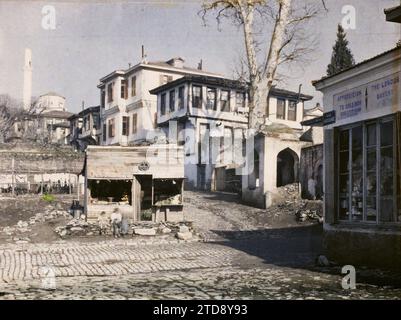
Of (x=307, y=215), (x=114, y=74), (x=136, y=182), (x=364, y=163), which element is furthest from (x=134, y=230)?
(x=114, y=74)

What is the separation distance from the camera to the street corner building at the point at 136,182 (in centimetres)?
2191

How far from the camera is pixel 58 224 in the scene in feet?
67.8

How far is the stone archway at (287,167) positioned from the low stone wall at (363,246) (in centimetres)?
1405

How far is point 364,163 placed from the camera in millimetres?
11133

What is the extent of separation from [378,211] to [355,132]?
6.57 ft

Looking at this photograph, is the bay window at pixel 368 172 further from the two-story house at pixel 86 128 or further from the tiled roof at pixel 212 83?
the two-story house at pixel 86 128

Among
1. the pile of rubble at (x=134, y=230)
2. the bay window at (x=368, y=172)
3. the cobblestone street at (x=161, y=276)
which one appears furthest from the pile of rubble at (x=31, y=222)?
the bay window at (x=368, y=172)

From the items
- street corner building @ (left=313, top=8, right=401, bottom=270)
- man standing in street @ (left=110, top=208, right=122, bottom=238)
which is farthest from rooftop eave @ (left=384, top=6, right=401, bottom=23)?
man standing in street @ (left=110, top=208, right=122, bottom=238)

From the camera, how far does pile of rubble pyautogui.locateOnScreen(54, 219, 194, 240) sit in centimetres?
1911

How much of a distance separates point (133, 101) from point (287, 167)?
1807 cm

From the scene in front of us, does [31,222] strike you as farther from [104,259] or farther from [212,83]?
[212,83]

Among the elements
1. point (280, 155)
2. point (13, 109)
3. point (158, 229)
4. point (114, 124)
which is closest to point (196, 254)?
point (158, 229)

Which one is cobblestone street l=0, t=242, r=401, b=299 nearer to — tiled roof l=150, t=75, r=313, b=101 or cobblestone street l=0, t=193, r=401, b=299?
cobblestone street l=0, t=193, r=401, b=299
